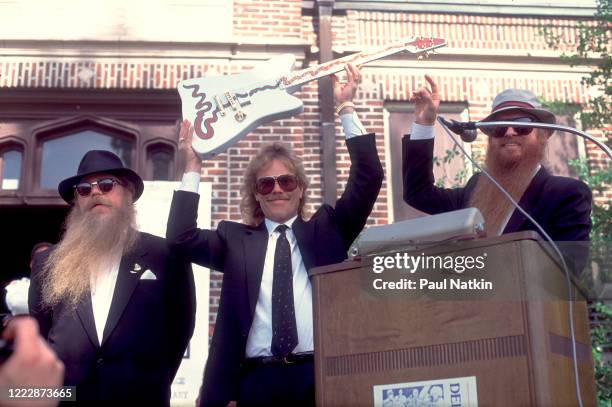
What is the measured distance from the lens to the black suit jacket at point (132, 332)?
11.7ft

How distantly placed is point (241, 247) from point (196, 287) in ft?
12.5

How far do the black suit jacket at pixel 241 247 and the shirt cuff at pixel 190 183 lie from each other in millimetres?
28

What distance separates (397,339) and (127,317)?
1.64 m

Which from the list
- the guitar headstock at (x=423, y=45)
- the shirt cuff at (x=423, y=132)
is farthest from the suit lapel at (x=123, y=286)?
Result: the guitar headstock at (x=423, y=45)

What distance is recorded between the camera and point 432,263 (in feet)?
8.30

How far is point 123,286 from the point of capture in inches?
149

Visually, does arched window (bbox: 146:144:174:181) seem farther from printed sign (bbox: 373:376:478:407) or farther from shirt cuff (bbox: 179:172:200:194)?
printed sign (bbox: 373:376:478:407)

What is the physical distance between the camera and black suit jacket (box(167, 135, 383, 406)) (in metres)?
3.50

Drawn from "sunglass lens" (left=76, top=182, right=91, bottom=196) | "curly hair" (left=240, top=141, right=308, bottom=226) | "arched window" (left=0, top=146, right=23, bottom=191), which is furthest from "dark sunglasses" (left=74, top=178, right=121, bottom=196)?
"arched window" (left=0, top=146, right=23, bottom=191)

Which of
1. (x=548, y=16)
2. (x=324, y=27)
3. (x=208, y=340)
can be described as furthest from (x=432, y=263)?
(x=548, y=16)

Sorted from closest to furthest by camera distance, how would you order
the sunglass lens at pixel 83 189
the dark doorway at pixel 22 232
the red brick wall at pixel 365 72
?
the sunglass lens at pixel 83 189 → the red brick wall at pixel 365 72 → the dark doorway at pixel 22 232

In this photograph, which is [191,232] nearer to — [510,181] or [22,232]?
[510,181]

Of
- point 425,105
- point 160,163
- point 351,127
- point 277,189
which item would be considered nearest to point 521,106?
point 425,105

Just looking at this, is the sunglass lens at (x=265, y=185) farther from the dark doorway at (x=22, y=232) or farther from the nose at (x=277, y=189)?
the dark doorway at (x=22, y=232)
